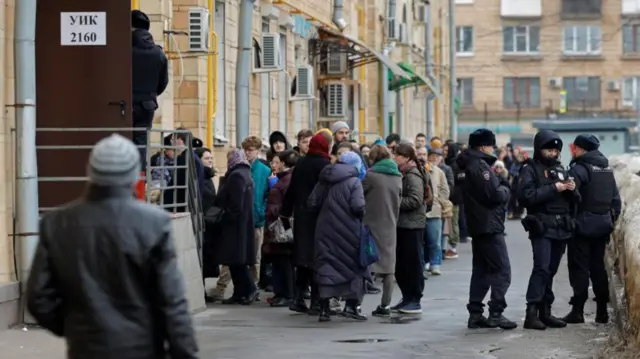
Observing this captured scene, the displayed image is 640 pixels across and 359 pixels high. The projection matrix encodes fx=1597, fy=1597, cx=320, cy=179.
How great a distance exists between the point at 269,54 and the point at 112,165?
19184 millimetres

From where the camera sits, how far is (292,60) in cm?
2967

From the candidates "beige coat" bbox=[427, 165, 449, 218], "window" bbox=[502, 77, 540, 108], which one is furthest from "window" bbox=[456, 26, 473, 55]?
"beige coat" bbox=[427, 165, 449, 218]

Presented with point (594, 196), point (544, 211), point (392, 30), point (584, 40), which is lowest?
point (544, 211)

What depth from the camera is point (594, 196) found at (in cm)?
1491

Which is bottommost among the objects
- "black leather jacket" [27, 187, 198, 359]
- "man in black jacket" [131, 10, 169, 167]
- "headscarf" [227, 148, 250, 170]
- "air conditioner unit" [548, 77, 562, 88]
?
"black leather jacket" [27, 187, 198, 359]

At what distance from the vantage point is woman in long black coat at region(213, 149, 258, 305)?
1664 cm

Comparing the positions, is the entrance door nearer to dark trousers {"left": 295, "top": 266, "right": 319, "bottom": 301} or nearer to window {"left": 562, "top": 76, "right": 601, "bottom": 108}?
dark trousers {"left": 295, "top": 266, "right": 319, "bottom": 301}

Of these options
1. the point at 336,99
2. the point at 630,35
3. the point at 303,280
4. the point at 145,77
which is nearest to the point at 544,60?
the point at 630,35

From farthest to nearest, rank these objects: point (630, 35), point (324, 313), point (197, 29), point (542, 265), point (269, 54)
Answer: point (630, 35) → point (269, 54) → point (197, 29) → point (324, 313) → point (542, 265)

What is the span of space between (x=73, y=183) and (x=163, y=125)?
5.25m

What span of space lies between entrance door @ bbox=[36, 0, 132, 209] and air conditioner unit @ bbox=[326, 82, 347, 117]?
60.0ft

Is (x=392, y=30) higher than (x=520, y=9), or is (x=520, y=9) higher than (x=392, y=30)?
(x=520, y=9)

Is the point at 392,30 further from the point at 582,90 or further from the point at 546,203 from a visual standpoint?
the point at 582,90

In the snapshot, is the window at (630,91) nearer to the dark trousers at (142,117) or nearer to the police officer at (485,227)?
the police officer at (485,227)
